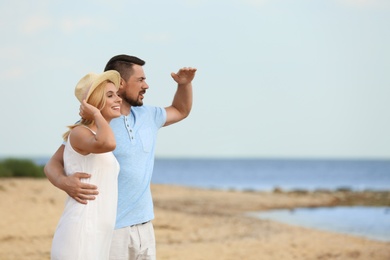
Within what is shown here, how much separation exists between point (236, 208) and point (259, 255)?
10.7 m

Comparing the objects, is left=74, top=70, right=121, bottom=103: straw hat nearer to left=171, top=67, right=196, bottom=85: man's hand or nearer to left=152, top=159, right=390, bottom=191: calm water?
left=171, top=67, right=196, bottom=85: man's hand

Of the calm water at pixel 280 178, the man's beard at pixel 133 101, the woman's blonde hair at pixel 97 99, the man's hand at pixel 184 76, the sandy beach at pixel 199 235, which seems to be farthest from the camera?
the calm water at pixel 280 178

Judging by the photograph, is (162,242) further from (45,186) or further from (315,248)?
(45,186)

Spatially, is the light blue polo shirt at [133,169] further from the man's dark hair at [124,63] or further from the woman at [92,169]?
the woman at [92,169]

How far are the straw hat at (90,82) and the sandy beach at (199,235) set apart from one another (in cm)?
733

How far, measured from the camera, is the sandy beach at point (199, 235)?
11750 millimetres

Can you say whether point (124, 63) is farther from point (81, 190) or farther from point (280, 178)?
point (280, 178)

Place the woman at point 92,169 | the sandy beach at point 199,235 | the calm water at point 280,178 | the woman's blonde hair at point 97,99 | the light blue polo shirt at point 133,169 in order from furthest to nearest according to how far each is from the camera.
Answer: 1. the calm water at point 280,178
2. the sandy beach at point 199,235
3. the light blue polo shirt at point 133,169
4. the woman's blonde hair at point 97,99
5. the woman at point 92,169

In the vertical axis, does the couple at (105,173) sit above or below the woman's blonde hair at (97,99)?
below

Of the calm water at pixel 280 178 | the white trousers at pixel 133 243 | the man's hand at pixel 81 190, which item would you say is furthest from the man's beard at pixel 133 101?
the calm water at pixel 280 178

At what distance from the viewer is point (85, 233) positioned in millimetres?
3574

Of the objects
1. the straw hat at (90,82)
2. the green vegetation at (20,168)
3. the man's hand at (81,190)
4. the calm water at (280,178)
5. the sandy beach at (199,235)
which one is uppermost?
the calm water at (280,178)

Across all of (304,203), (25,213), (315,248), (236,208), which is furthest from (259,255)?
(304,203)

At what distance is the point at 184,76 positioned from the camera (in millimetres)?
4684
